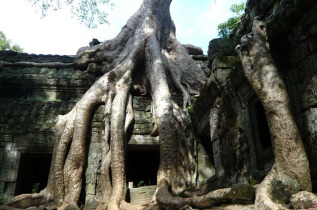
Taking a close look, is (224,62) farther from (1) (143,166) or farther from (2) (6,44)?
(2) (6,44)

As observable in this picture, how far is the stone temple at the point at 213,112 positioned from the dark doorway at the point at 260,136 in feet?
0.03

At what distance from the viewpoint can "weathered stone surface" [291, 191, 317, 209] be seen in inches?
71.6

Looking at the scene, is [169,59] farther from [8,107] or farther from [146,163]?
[8,107]

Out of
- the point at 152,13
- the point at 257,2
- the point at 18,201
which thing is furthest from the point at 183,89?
the point at 18,201

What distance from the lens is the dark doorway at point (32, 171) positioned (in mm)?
5605

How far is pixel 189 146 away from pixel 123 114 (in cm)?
129

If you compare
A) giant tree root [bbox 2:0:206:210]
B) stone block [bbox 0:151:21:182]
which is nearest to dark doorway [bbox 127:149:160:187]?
giant tree root [bbox 2:0:206:210]

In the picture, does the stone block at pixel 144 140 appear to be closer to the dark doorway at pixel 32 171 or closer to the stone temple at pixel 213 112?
the stone temple at pixel 213 112

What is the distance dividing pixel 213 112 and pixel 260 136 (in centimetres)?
108

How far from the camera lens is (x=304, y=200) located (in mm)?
1867

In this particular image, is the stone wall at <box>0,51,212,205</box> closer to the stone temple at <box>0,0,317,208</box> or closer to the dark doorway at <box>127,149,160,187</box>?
the stone temple at <box>0,0,317,208</box>

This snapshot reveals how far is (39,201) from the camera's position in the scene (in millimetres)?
4637

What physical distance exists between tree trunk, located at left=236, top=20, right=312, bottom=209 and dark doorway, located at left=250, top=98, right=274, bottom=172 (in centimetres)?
71

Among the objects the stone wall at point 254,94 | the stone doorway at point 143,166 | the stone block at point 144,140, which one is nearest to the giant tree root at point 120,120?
the stone block at point 144,140
